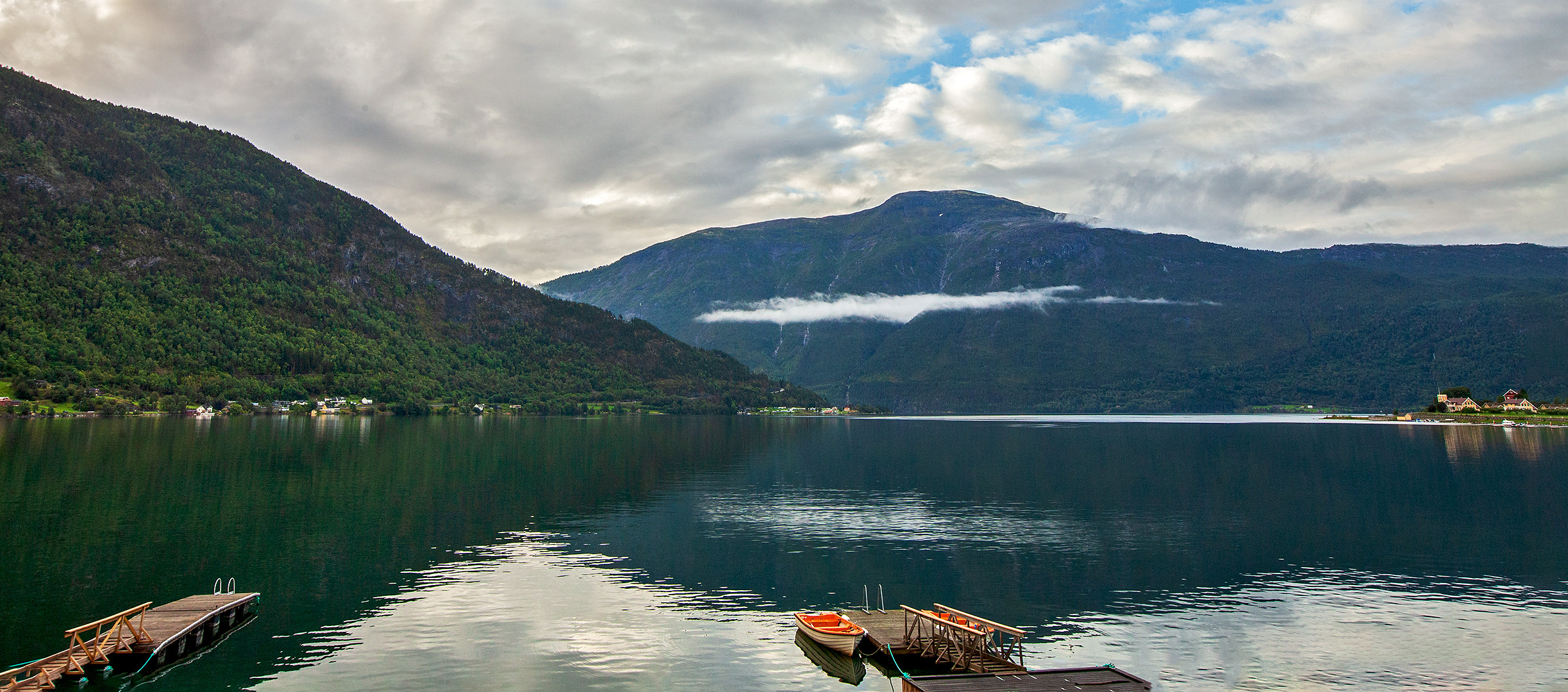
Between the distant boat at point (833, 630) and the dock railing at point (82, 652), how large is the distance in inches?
884

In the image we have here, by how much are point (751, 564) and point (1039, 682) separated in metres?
23.6

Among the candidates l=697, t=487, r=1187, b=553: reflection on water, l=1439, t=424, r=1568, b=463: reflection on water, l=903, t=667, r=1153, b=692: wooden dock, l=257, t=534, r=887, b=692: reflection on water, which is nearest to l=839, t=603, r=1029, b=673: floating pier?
l=903, t=667, r=1153, b=692: wooden dock

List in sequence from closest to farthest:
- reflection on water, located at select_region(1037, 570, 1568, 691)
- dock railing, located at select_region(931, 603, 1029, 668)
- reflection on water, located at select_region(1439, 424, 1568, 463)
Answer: reflection on water, located at select_region(1037, 570, 1568, 691)
dock railing, located at select_region(931, 603, 1029, 668)
reflection on water, located at select_region(1439, 424, 1568, 463)

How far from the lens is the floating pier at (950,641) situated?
94.1ft

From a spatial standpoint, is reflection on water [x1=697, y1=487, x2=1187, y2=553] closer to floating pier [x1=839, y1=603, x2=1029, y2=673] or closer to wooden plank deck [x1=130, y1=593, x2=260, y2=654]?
floating pier [x1=839, y1=603, x2=1029, y2=673]

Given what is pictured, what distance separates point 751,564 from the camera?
1841 inches

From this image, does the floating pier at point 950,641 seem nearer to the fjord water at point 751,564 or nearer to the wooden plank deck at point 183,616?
the fjord water at point 751,564

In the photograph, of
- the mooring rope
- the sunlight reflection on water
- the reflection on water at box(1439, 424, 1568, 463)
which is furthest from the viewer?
the reflection on water at box(1439, 424, 1568, 463)

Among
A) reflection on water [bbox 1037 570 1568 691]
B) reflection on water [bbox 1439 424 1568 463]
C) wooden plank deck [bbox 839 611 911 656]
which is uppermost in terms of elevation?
wooden plank deck [bbox 839 611 911 656]

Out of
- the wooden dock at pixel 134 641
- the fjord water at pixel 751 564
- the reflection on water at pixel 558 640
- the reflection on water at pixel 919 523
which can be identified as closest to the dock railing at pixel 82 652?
the wooden dock at pixel 134 641

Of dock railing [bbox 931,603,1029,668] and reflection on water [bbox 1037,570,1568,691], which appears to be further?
dock railing [bbox 931,603,1029,668]

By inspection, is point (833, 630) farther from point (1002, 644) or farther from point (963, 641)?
point (1002, 644)

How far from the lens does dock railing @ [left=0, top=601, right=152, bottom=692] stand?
80.2ft

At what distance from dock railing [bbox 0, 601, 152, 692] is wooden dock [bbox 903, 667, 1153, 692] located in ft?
82.4
